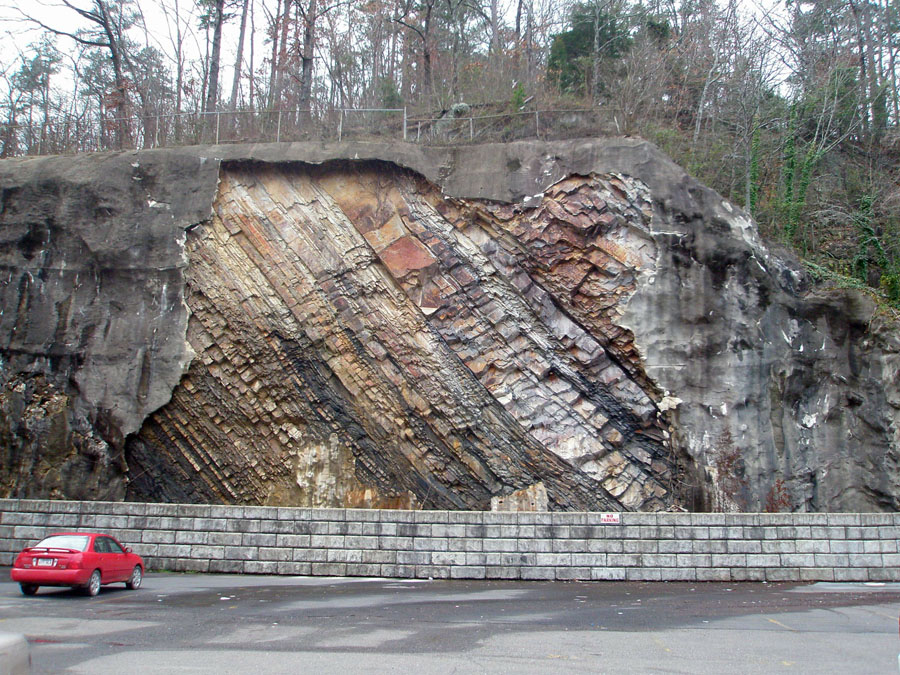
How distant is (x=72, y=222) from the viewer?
13945 mm

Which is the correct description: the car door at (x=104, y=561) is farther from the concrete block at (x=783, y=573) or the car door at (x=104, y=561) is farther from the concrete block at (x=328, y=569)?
the concrete block at (x=783, y=573)

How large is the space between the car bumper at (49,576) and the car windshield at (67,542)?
0.32 meters

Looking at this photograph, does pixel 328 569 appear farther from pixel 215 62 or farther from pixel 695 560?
pixel 215 62

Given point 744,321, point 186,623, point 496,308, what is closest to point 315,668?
point 186,623

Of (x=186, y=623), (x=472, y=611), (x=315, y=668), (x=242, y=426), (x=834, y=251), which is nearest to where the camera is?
(x=315, y=668)

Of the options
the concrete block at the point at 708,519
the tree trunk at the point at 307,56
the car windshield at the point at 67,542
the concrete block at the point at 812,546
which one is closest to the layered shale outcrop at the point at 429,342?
→ the concrete block at the point at 708,519

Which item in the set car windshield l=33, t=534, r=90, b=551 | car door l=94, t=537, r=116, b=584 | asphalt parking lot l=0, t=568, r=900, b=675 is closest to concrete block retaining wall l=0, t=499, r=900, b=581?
asphalt parking lot l=0, t=568, r=900, b=675

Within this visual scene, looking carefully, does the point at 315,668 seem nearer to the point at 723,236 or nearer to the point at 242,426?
the point at 242,426

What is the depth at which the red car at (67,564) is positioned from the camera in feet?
29.5

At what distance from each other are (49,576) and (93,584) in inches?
22.2

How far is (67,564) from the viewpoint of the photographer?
9.05 m

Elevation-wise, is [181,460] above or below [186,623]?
above

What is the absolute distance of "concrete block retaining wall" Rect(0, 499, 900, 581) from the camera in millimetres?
11320

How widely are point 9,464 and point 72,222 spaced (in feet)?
16.1
